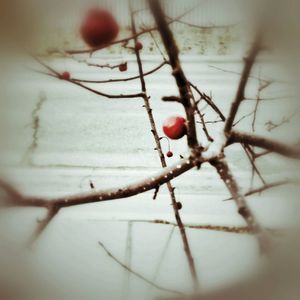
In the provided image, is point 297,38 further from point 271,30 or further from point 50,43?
point 50,43

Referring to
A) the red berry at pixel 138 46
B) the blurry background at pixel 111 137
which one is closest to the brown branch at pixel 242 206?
the blurry background at pixel 111 137

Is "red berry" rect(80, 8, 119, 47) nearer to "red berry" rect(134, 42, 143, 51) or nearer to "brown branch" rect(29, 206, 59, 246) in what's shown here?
"red berry" rect(134, 42, 143, 51)

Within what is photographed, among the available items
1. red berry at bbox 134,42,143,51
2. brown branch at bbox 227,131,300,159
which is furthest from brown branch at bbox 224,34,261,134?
red berry at bbox 134,42,143,51

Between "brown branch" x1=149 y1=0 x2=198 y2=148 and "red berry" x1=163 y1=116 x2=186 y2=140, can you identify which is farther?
"red berry" x1=163 y1=116 x2=186 y2=140

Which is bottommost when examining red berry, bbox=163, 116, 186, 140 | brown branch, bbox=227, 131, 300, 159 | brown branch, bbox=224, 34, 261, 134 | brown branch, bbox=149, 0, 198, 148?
brown branch, bbox=149, 0, 198, 148

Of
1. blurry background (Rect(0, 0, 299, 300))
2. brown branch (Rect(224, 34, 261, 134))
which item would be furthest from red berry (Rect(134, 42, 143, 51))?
brown branch (Rect(224, 34, 261, 134))

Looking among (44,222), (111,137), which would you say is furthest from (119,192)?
(111,137)

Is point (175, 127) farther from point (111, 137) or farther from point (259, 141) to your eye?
point (111, 137)

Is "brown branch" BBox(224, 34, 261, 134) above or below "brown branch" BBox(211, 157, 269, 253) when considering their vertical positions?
above
